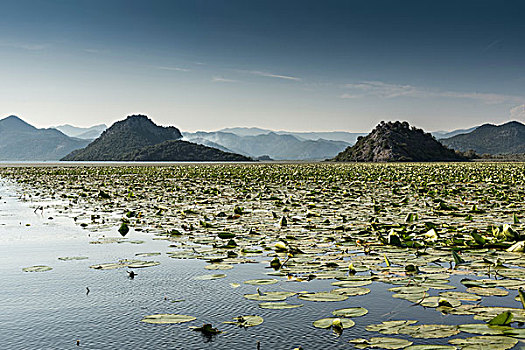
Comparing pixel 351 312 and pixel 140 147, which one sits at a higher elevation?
pixel 140 147

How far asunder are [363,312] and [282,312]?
0.66 m

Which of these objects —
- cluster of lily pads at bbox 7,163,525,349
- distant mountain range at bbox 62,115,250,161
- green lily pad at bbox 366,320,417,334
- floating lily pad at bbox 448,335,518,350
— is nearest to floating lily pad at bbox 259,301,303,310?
cluster of lily pads at bbox 7,163,525,349

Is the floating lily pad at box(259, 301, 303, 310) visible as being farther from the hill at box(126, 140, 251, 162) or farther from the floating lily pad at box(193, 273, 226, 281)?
the hill at box(126, 140, 251, 162)

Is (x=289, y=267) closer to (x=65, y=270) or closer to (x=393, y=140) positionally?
(x=65, y=270)

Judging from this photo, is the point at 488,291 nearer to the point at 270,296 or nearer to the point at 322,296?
the point at 322,296

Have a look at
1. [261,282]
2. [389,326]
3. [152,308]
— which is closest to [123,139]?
[261,282]

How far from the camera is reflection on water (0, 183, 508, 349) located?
3.07m

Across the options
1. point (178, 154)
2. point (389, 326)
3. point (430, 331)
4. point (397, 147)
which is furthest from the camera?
point (178, 154)

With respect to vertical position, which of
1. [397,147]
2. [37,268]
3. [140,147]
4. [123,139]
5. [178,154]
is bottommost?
[37,268]

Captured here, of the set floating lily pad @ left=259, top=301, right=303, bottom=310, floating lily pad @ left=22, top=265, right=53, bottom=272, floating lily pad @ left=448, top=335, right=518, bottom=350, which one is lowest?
floating lily pad @ left=22, top=265, right=53, bottom=272

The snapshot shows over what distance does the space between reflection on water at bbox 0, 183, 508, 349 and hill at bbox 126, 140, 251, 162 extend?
131420mm

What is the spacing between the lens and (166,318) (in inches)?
136

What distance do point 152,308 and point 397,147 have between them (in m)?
99.2

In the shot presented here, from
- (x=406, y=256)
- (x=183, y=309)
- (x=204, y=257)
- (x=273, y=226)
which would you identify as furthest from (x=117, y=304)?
(x=273, y=226)
